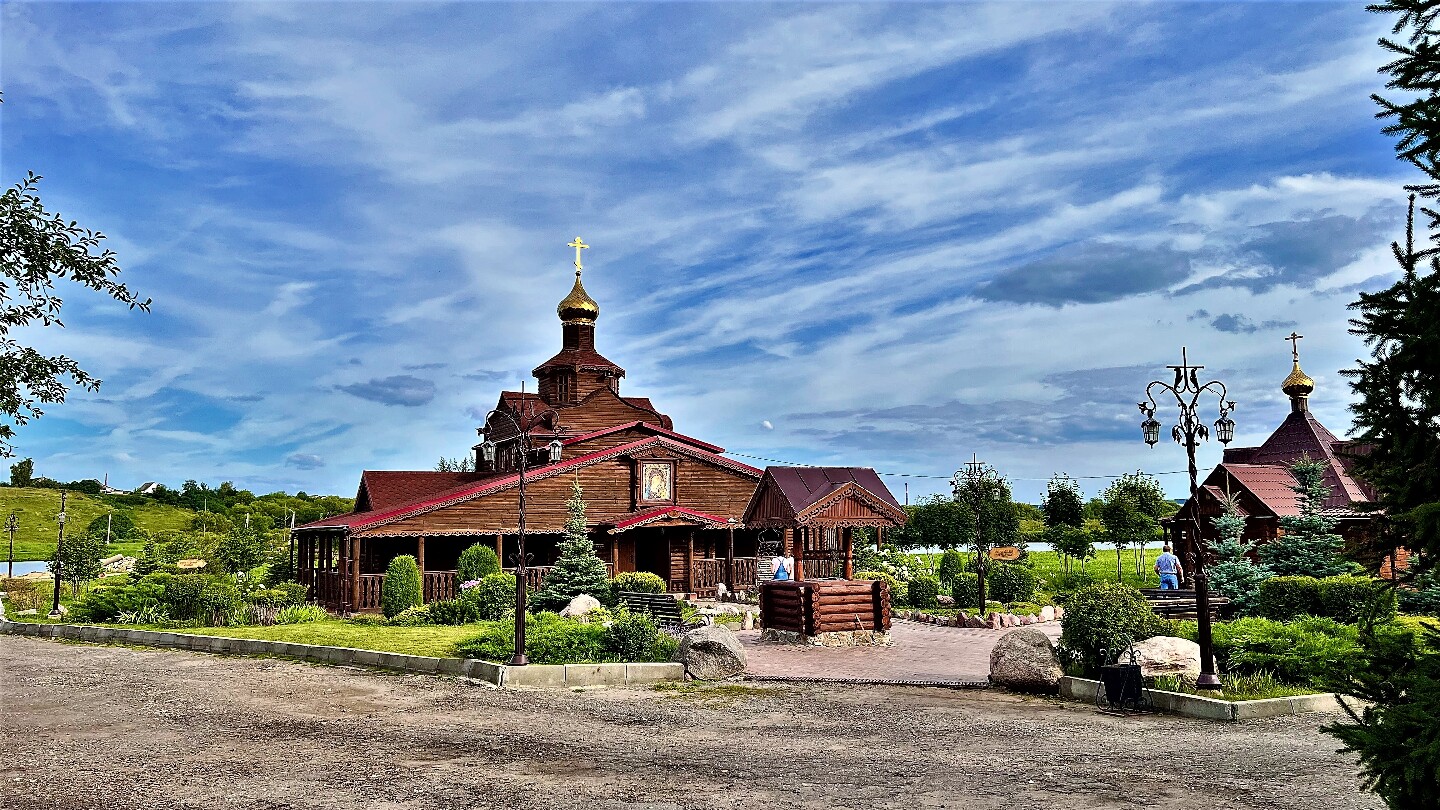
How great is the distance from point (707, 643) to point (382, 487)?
25.9m

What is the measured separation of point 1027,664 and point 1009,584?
1741 centimetres

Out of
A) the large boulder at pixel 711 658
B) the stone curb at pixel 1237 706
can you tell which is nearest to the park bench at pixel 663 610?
Answer: the large boulder at pixel 711 658

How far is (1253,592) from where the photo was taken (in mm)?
22859

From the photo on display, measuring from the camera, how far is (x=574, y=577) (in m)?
28.4

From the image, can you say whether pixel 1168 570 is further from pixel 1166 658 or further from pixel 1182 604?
pixel 1166 658

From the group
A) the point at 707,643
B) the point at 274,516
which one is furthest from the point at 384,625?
the point at 274,516

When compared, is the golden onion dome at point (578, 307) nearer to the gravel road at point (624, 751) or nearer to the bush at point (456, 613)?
the bush at point (456, 613)

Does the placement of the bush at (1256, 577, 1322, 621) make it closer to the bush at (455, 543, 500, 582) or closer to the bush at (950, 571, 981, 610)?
the bush at (950, 571, 981, 610)

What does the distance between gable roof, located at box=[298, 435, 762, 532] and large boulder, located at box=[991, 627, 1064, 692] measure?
70.2ft

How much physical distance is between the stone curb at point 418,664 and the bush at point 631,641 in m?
0.76

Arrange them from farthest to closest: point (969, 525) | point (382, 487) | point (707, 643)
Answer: point (969, 525) → point (382, 487) → point (707, 643)

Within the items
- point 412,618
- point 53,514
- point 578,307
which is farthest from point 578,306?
point 53,514

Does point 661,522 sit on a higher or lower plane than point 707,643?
higher

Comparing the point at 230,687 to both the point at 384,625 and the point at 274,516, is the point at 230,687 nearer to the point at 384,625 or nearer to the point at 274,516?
the point at 384,625
